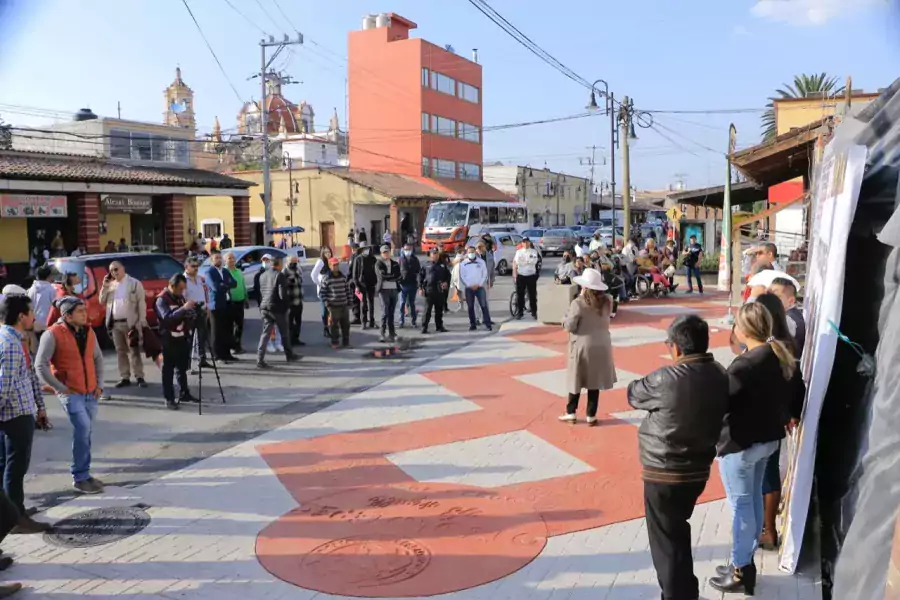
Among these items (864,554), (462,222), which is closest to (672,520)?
(864,554)

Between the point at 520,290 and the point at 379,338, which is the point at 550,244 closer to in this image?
the point at 520,290

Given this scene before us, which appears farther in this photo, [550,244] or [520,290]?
[550,244]

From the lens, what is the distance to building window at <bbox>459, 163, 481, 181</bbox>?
5769cm

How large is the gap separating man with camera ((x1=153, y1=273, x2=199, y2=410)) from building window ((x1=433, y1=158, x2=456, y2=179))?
46472mm

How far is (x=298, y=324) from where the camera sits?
13148mm

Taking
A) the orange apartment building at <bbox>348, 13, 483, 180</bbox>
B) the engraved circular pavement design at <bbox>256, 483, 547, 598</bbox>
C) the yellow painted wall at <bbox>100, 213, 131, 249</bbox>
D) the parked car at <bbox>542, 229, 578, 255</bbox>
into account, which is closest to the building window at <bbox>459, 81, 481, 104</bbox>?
the orange apartment building at <bbox>348, 13, 483, 180</bbox>

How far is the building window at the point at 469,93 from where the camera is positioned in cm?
5834

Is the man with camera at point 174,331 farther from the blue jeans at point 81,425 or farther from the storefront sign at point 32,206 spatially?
the storefront sign at point 32,206

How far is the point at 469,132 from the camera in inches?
2286

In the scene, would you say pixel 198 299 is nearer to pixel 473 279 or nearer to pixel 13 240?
pixel 473 279

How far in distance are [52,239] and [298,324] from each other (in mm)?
19648

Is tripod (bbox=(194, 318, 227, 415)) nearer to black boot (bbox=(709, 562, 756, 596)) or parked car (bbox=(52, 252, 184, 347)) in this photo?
parked car (bbox=(52, 252, 184, 347))

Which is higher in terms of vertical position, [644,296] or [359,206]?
[359,206]

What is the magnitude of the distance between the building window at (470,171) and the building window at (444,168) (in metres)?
1.08
